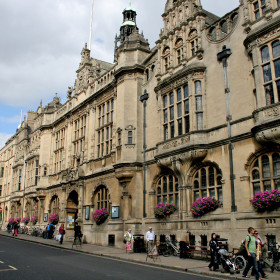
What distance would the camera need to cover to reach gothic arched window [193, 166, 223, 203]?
1923cm

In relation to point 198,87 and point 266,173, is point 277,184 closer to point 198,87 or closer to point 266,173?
point 266,173


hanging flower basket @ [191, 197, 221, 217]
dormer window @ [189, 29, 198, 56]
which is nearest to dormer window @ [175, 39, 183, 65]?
dormer window @ [189, 29, 198, 56]

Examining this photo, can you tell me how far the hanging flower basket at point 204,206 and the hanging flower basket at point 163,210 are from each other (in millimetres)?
2260

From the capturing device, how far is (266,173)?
16938 mm

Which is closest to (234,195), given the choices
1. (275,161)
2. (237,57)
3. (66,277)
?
(275,161)

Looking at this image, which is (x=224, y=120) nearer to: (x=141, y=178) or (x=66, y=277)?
(x=141, y=178)

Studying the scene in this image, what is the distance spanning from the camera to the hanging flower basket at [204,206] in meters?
18.8

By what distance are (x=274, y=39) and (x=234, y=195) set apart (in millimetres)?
8471

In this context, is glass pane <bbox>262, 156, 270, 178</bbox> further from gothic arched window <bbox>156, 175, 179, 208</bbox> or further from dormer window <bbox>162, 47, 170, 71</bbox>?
dormer window <bbox>162, 47, 170, 71</bbox>

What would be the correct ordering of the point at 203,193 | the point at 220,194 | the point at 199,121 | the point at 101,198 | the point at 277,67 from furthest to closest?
the point at 101,198 → the point at 199,121 → the point at 203,193 → the point at 220,194 → the point at 277,67

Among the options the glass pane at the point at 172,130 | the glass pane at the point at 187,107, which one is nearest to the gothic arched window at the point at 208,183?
the glass pane at the point at 172,130

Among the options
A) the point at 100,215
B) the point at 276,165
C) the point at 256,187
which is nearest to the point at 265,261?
the point at 256,187

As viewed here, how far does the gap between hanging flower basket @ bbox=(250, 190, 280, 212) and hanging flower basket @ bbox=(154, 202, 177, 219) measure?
6562 millimetres

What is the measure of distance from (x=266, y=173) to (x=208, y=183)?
390 cm
